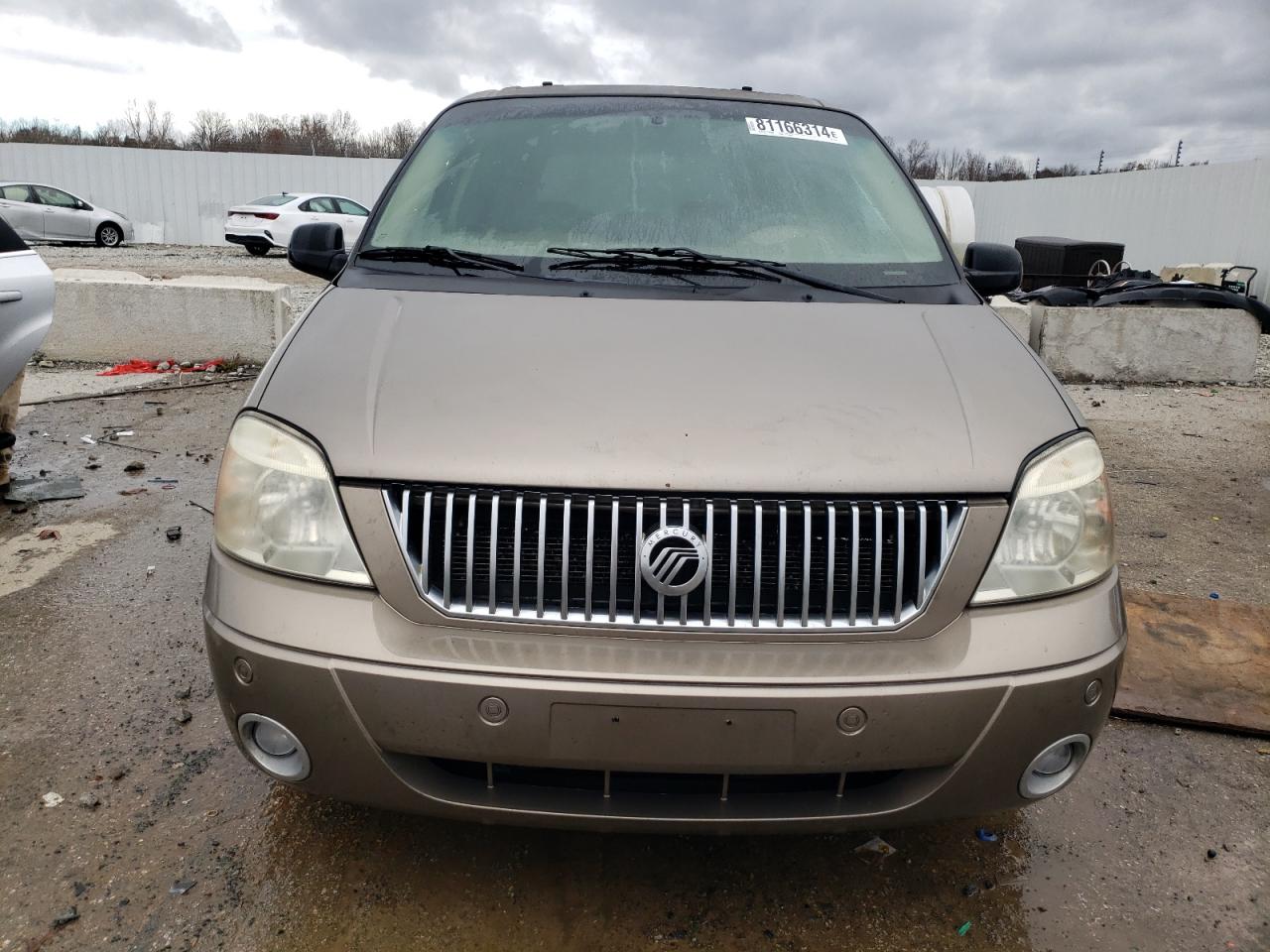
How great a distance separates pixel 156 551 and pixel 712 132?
2.97m

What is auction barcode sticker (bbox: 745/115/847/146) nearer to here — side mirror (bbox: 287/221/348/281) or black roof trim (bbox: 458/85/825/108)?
black roof trim (bbox: 458/85/825/108)

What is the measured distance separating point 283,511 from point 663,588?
78cm

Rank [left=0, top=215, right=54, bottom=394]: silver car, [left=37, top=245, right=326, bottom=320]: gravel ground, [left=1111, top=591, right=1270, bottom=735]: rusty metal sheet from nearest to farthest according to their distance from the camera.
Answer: [left=1111, top=591, right=1270, bottom=735]: rusty metal sheet < [left=0, top=215, right=54, bottom=394]: silver car < [left=37, top=245, right=326, bottom=320]: gravel ground

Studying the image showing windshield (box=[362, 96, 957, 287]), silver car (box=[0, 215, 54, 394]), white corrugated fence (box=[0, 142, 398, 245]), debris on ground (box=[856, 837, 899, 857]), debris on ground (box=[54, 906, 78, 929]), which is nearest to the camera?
debris on ground (box=[54, 906, 78, 929])

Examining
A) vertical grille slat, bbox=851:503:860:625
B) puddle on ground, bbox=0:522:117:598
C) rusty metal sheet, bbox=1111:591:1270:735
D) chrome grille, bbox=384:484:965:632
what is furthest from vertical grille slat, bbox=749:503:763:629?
puddle on ground, bbox=0:522:117:598

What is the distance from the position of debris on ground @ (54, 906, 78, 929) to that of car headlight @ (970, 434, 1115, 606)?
2019 millimetres

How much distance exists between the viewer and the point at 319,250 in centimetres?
320

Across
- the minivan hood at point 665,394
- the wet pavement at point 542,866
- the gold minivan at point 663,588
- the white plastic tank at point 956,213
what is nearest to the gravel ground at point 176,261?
the white plastic tank at point 956,213

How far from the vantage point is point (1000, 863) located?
231 cm

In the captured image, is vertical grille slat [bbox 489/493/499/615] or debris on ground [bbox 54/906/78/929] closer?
vertical grille slat [bbox 489/493/499/615]

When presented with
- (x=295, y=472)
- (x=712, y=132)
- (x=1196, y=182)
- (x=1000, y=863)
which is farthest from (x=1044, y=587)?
(x=1196, y=182)

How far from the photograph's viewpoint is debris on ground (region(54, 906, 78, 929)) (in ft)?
6.61

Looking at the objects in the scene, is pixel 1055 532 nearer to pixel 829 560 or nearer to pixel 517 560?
pixel 829 560

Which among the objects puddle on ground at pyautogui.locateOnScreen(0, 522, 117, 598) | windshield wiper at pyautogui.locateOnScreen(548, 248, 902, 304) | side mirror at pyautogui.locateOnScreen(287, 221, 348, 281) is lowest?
puddle on ground at pyautogui.locateOnScreen(0, 522, 117, 598)
